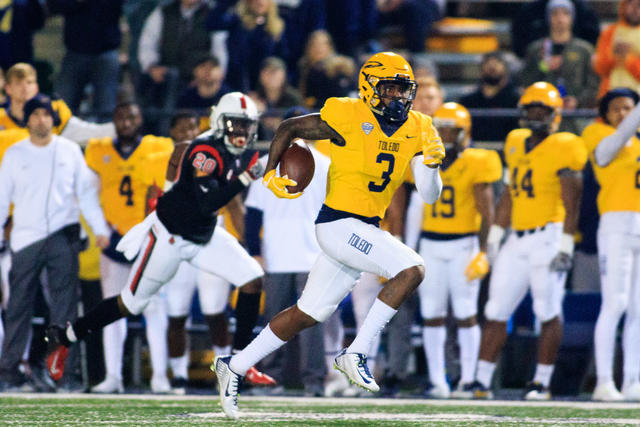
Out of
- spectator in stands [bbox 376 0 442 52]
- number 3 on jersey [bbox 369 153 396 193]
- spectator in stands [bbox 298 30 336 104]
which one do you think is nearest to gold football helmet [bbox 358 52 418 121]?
number 3 on jersey [bbox 369 153 396 193]

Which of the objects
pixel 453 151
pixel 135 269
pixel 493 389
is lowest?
pixel 493 389

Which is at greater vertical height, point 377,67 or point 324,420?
point 377,67

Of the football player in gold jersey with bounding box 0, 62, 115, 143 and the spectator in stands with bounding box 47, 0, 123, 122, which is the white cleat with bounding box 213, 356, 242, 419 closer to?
the football player in gold jersey with bounding box 0, 62, 115, 143

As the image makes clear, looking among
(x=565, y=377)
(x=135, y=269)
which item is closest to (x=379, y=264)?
(x=135, y=269)

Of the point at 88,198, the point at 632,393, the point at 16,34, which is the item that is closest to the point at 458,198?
the point at 632,393

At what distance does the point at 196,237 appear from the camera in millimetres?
6527

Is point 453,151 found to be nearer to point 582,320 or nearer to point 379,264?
point 582,320

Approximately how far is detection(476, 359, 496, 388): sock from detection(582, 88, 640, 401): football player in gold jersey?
0.63 metres

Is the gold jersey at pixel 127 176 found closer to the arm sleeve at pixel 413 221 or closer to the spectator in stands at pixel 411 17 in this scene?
the arm sleeve at pixel 413 221

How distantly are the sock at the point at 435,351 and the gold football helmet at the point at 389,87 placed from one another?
226 centimetres

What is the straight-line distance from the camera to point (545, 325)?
288 inches

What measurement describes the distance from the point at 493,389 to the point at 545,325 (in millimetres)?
854

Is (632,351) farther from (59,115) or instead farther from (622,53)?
(59,115)

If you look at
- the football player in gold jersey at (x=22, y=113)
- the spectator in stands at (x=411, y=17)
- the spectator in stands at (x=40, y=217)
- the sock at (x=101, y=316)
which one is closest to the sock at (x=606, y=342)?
the sock at (x=101, y=316)
